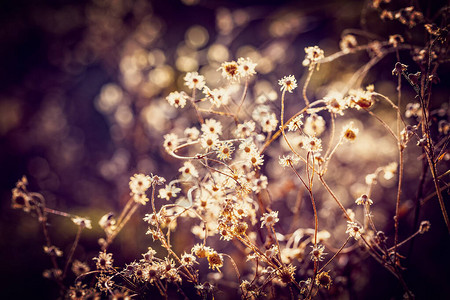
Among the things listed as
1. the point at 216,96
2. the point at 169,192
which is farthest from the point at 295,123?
the point at 169,192

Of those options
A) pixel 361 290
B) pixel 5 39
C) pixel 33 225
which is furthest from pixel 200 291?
pixel 5 39

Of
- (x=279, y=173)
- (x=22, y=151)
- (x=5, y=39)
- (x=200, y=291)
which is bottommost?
(x=200, y=291)

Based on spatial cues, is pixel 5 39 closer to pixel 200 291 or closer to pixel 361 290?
pixel 200 291

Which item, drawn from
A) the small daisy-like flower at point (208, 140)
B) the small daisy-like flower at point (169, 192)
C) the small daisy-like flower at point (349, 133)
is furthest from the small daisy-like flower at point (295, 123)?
the small daisy-like flower at point (169, 192)

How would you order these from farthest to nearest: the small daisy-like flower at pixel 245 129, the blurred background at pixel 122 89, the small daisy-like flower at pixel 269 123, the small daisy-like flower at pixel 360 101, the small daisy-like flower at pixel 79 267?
the blurred background at pixel 122 89 < the small daisy-like flower at pixel 79 267 < the small daisy-like flower at pixel 269 123 < the small daisy-like flower at pixel 245 129 < the small daisy-like flower at pixel 360 101

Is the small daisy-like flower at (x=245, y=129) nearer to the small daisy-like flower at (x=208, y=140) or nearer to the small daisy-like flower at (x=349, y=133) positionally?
the small daisy-like flower at (x=208, y=140)

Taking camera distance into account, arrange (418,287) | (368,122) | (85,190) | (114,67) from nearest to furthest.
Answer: (418,287)
(368,122)
(85,190)
(114,67)

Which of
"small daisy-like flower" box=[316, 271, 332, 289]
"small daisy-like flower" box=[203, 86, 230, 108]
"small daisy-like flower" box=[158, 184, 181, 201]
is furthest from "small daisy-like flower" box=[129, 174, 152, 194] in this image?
"small daisy-like flower" box=[316, 271, 332, 289]

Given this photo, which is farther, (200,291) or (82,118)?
(82,118)
